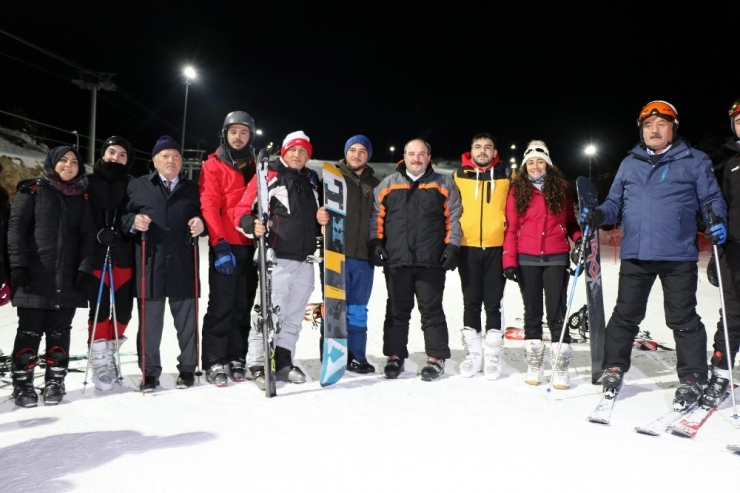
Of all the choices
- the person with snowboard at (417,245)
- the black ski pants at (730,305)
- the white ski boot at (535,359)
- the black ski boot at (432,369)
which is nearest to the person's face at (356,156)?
the person with snowboard at (417,245)

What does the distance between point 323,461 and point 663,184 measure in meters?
3.04

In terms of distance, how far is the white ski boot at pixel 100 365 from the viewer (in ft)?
13.7

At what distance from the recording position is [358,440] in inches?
124

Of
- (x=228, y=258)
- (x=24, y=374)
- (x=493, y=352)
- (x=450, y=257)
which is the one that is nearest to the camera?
(x=24, y=374)

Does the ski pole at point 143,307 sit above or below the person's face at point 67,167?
below

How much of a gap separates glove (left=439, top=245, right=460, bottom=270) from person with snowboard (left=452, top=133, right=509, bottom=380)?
0.20 m

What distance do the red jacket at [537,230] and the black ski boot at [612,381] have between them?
1017 mm

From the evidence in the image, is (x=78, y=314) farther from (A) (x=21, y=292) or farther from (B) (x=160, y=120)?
(B) (x=160, y=120)

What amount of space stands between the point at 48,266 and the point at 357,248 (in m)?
2.37

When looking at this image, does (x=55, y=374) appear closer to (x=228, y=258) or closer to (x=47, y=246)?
(x=47, y=246)

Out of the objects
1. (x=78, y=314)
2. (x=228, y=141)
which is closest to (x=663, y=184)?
(x=228, y=141)

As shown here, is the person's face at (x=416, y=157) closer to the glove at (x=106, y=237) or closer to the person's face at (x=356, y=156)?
the person's face at (x=356, y=156)

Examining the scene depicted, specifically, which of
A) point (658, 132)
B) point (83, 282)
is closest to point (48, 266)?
point (83, 282)

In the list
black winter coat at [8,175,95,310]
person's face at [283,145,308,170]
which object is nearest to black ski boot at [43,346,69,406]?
black winter coat at [8,175,95,310]
